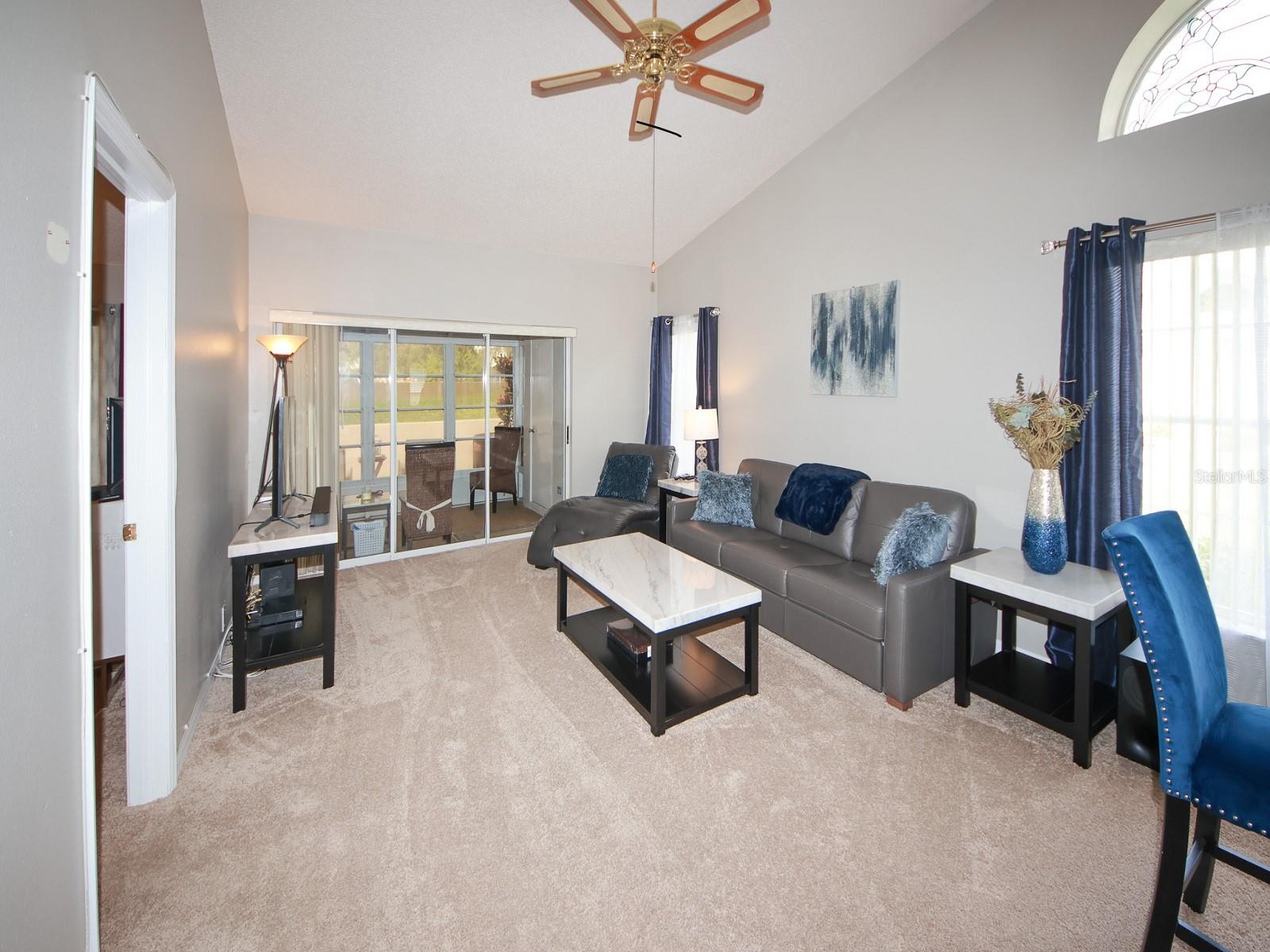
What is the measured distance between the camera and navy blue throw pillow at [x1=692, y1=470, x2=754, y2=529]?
4.12 meters

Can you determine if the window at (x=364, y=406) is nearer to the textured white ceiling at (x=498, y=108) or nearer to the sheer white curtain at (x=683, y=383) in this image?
the textured white ceiling at (x=498, y=108)

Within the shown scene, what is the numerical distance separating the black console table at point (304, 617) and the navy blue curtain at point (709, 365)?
321cm

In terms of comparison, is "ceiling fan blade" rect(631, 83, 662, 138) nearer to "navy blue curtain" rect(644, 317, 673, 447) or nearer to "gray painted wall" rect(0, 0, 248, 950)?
"gray painted wall" rect(0, 0, 248, 950)

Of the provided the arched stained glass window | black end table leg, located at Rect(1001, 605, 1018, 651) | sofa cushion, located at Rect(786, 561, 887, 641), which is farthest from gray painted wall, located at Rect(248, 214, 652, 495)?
the arched stained glass window

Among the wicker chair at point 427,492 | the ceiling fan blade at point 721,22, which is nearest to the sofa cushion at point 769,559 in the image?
the ceiling fan blade at point 721,22

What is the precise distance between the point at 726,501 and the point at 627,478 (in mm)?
1186

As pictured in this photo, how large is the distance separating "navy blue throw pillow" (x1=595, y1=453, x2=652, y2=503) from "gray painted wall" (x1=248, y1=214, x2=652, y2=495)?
0.62 metres

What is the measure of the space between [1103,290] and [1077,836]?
2.18 m

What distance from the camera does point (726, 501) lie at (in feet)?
13.6

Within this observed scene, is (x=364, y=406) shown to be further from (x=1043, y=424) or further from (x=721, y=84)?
(x=1043, y=424)

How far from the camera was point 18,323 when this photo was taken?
1.10m

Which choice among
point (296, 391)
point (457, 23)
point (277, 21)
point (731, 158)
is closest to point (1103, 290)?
point (731, 158)

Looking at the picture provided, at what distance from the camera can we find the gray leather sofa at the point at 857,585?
2.60 m

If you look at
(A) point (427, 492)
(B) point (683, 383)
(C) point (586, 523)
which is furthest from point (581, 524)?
(B) point (683, 383)
